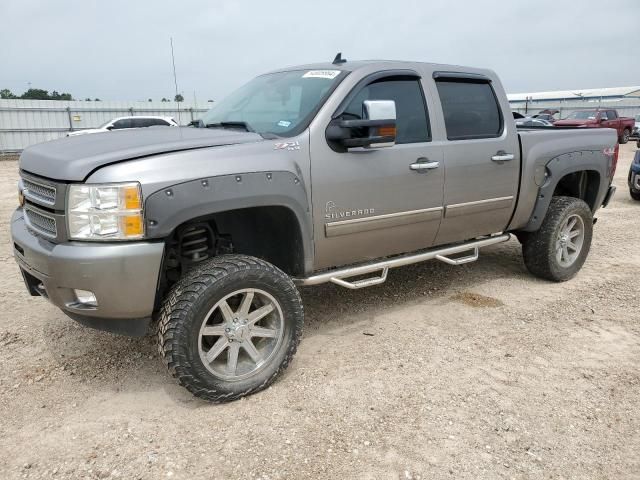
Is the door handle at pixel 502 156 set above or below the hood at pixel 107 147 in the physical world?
below

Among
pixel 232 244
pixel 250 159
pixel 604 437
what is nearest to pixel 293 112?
pixel 250 159

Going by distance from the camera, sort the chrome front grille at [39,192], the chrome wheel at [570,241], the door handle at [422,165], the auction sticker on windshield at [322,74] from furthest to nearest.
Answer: the chrome wheel at [570,241] < the door handle at [422,165] < the auction sticker on windshield at [322,74] < the chrome front grille at [39,192]

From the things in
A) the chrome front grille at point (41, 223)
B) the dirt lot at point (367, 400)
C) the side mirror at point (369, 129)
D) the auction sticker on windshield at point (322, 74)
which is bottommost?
the dirt lot at point (367, 400)

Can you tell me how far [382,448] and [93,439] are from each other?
1.47 meters

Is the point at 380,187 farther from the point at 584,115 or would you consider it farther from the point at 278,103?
the point at 584,115

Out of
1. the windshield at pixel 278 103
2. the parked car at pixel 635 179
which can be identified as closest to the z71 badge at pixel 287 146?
the windshield at pixel 278 103

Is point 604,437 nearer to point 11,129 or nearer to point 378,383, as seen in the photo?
point 378,383

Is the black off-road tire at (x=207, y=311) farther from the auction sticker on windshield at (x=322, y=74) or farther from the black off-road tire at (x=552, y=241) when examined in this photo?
the black off-road tire at (x=552, y=241)

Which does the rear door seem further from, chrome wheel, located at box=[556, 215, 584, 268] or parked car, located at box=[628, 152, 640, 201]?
parked car, located at box=[628, 152, 640, 201]

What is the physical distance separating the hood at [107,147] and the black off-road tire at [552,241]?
3.07 m

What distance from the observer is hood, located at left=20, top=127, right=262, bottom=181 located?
8.96 ft

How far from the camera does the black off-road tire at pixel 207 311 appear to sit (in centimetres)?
287

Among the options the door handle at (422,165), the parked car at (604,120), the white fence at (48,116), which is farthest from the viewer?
the parked car at (604,120)

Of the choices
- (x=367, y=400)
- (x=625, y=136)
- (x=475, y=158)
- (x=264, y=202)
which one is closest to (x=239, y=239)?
(x=264, y=202)
